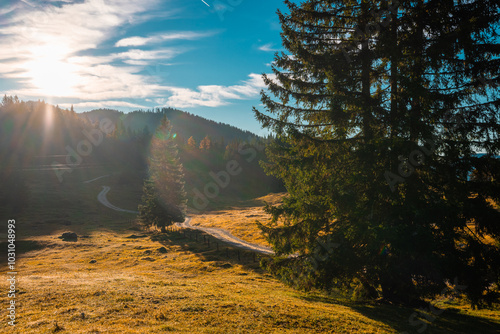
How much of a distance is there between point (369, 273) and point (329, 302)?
4.94 m

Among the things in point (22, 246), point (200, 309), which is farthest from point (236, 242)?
point (22, 246)

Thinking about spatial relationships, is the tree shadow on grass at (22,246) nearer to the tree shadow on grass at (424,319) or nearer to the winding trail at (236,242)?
the winding trail at (236,242)

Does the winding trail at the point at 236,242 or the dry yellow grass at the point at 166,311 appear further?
the winding trail at the point at 236,242

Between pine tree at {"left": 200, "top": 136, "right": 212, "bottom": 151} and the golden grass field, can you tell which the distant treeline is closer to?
pine tree at {"left": 200, "top": 136, "right": 212, "bottom": 151}

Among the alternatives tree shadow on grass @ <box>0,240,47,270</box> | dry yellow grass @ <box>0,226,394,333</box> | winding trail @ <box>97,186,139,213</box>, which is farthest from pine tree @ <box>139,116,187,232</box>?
winding trail @ <box>97,186,139,213</box>

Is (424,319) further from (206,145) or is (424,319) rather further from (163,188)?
(206,145)

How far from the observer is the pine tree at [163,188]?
58812 millimetres

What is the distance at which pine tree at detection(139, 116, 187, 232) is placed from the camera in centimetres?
5881

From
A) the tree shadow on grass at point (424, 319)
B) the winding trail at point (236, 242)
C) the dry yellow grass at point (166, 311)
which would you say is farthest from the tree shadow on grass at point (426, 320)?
the winding trail at point (236, 242)

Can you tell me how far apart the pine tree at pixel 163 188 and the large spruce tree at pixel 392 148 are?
48.5 metres

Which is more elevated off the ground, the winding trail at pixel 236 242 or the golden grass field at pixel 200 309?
the golden grass field at pixel 200 309

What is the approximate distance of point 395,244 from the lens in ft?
37.0

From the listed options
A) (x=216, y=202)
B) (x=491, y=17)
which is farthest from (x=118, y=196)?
(x=491, y=17)

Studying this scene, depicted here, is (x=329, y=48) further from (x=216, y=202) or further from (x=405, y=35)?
(x=216, y=202)
